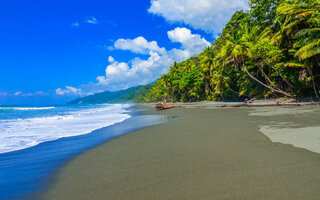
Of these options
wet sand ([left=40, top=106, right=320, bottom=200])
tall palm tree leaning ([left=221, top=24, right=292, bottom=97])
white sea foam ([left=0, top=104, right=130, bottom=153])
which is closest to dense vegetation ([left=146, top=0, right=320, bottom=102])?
tall palm tree leaning ([left=221, top=24, right=292, bottom=97])

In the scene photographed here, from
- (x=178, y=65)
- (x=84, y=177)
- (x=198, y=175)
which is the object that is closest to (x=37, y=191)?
(x=84, y=177)

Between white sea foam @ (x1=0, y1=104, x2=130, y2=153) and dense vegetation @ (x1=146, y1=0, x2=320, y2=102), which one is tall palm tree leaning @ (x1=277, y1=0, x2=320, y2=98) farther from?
white sea foam @ (x1=0, y1=104, x2=130, y2=153)

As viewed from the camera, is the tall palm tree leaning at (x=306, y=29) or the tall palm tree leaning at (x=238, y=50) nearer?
the tall palm tree leaning at (x=306, y=29)

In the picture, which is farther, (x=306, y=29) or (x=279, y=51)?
(x=279, y=51)

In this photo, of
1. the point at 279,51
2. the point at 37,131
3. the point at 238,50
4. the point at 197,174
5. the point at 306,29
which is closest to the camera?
the point at 197,174

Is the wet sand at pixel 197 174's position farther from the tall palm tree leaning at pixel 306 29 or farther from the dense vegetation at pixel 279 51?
the dense vegetation at pixel 279 51

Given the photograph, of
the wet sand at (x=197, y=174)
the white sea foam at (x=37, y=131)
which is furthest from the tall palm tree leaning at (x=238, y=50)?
the wet sand at (x=197, y=174)

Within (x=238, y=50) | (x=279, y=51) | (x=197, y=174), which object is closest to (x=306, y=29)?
(x=279, y=51)

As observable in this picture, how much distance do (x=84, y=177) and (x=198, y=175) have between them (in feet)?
6.39

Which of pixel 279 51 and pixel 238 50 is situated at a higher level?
pixel 238 50

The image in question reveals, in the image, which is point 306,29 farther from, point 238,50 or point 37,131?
point 37,131

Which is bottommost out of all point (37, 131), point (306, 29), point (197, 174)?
point (197, 174)

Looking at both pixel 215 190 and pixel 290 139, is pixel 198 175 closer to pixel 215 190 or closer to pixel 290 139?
pixel 215 190

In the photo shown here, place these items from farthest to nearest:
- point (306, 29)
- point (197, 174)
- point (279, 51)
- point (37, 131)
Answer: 1. point (279, 51)
2. point (306, 29)
3. point (37, 131)
4. point (197, 174)
